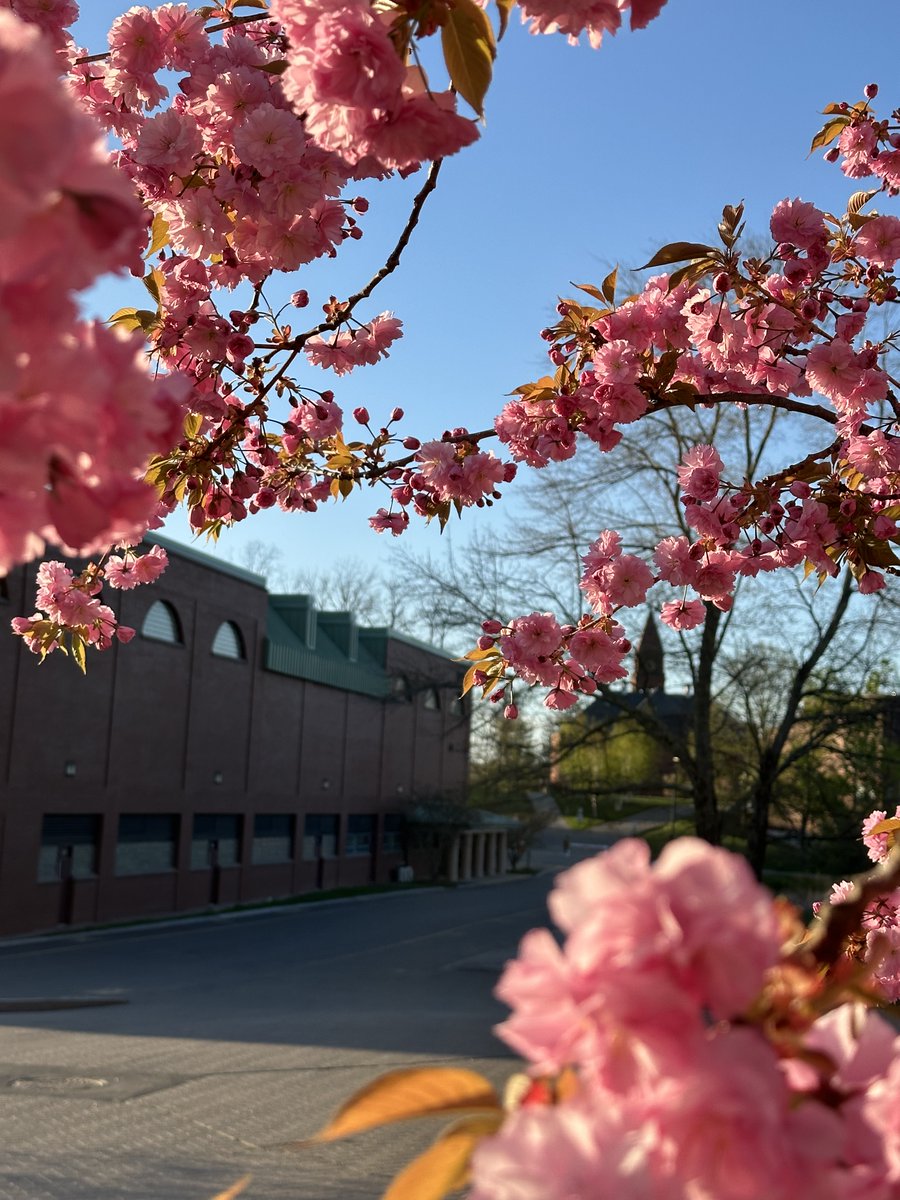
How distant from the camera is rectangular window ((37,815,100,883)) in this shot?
23.3 metres

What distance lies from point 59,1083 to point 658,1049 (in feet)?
34.0

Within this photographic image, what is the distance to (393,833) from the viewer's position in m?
42.9

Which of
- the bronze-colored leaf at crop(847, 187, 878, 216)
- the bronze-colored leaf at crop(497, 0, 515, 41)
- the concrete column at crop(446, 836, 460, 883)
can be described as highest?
the bronze-colored leaf at crop(847, 187, 878, 216)

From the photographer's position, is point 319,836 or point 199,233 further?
point 319,836

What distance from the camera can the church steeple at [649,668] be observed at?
68.7 feet

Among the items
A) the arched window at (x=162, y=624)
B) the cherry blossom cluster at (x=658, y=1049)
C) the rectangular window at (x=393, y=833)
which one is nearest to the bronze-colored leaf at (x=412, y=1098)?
the cherry blossom cluster at (x=658, y=1049)

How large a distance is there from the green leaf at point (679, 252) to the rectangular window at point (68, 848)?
22.1 metres

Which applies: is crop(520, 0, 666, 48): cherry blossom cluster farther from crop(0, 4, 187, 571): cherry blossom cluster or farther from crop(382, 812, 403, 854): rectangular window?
crop(382, 812, 403, 854): rectangular window

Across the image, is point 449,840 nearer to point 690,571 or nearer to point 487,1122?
point 690,571

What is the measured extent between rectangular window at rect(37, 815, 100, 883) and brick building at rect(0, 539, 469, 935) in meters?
0.04

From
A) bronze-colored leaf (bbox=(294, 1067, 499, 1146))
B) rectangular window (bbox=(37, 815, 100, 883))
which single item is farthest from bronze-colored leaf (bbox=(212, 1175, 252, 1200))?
rectangular window (bbox=(37, 815, 100, 883))

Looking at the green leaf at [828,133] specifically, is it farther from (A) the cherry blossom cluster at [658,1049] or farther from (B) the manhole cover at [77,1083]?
(B) the manhole cover at [77,1083]

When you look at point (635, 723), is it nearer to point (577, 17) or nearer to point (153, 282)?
point (153, 282)

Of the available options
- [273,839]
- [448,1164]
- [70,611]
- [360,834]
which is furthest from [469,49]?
[360,834]
